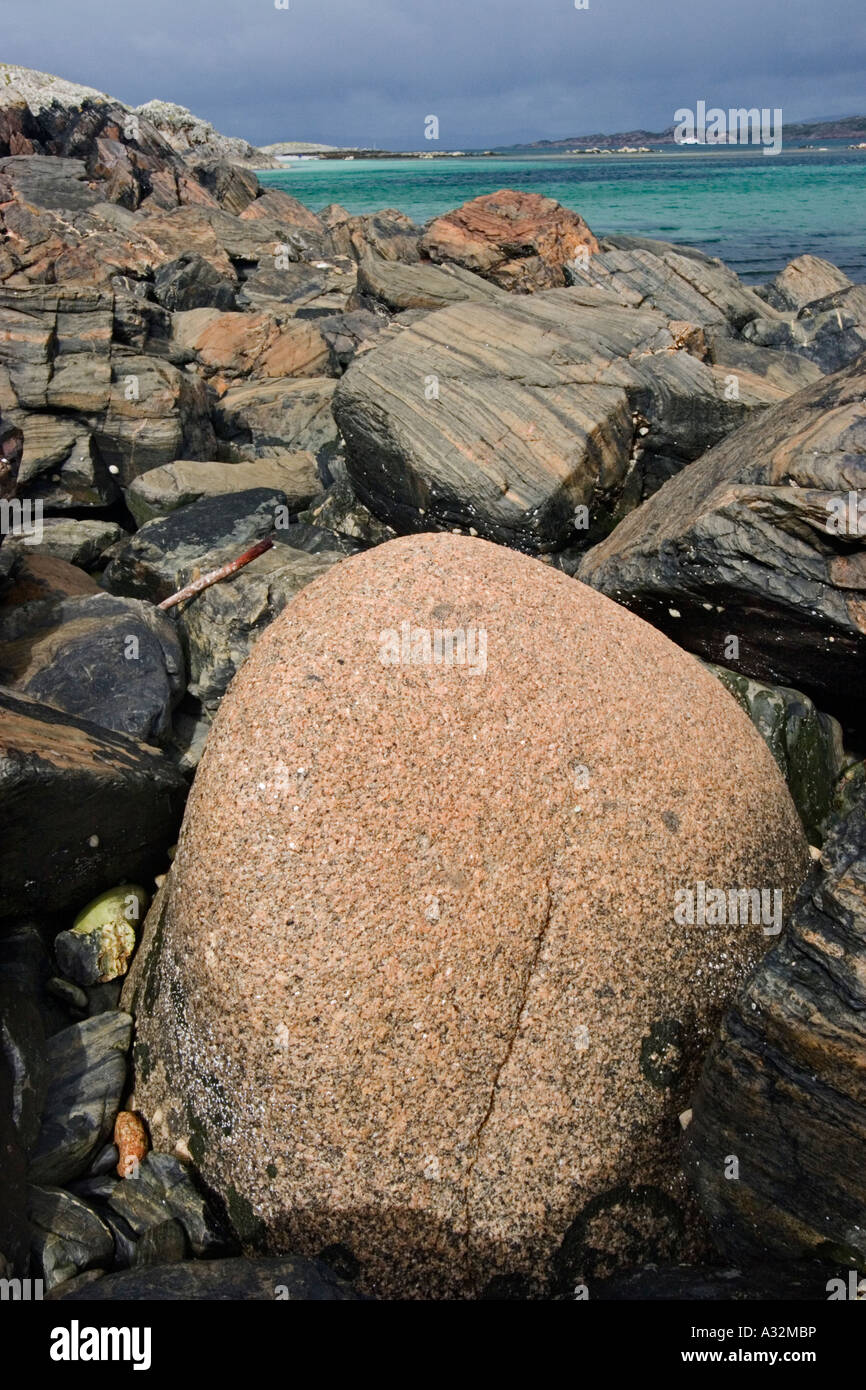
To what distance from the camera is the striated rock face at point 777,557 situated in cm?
522

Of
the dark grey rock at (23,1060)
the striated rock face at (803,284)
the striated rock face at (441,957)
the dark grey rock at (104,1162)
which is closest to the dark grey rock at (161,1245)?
the striated rock face at (441,957)

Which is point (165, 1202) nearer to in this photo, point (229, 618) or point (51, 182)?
point (229, 618)

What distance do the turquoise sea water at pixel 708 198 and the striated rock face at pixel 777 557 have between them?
26.7 metres

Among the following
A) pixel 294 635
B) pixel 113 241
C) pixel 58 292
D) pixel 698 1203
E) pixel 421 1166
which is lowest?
pixel 698 1203

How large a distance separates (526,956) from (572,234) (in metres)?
16.9

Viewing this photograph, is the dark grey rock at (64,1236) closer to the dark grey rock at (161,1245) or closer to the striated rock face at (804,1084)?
the dark grey rock at (161,1245)

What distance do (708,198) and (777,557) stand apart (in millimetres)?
66980

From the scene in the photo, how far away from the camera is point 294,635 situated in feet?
14.1

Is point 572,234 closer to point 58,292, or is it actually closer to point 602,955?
point 58,292

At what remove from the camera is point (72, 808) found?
15.1 ft

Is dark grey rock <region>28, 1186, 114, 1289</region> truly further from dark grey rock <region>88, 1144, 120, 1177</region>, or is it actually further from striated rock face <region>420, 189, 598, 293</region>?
striated rock face <region>420, 189, 598, 293</region>

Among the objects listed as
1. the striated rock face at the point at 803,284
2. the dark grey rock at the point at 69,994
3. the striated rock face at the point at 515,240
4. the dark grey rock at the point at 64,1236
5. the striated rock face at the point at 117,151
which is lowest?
the dark grey rock at the point at 64,1236

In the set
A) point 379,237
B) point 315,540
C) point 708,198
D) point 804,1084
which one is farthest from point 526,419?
point 708,198
